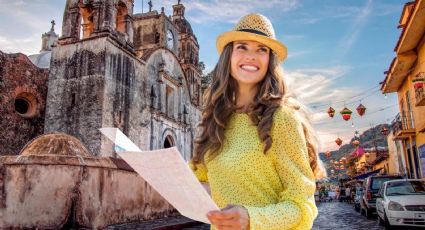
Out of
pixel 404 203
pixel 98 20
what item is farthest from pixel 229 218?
pixel 98 20

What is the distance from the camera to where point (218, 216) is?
1.35 meters

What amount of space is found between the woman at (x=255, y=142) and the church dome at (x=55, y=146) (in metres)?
8.89

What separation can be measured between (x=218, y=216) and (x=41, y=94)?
1920cm

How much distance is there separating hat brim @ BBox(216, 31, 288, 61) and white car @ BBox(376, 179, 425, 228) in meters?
9.06

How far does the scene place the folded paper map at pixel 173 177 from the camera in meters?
1.33

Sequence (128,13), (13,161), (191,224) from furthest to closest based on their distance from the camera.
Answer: (128,13), (191,224), (13,161)

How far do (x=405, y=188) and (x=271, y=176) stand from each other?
404 inches

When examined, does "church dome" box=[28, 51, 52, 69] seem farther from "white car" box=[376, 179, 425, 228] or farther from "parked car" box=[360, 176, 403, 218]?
"white car" box=[376, 179, 425, 228]

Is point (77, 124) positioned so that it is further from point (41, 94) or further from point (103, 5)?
point (103, 5)

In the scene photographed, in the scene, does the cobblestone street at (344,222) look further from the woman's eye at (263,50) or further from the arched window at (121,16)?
the arched window at (121,16)

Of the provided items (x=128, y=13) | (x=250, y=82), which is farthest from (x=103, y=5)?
(x=250, y=82)

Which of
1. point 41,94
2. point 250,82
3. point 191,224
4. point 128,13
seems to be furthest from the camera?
point 128,13

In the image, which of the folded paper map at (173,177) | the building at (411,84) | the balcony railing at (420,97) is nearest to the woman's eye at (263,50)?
the folded paper map at (173,177)

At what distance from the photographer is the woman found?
1.51 metres
